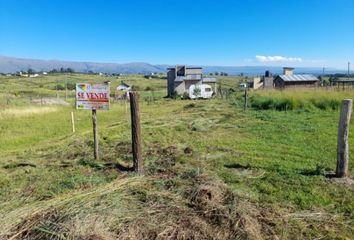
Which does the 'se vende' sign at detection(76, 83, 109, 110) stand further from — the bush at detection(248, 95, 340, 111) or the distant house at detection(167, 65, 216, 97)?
the distant house at detection(167, 65, 216, 97)

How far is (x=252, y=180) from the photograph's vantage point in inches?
218

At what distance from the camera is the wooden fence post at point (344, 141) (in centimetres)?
547

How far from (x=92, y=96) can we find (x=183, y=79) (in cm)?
3786

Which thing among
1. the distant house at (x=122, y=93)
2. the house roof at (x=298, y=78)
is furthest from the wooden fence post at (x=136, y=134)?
the house roof at (x=298, y=78)

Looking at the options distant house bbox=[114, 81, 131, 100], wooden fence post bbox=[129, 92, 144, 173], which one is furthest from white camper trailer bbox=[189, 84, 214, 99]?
wooden fence post bbox=[129, 92, 144, 173]

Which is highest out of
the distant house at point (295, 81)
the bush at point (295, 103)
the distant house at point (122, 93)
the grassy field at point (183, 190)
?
the distant house at point (295, 81)

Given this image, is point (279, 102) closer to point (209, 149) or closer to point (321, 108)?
point (321, 108)

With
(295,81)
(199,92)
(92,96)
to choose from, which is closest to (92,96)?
(92,96)

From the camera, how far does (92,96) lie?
279 inches

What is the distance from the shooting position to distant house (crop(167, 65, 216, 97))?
44500 mm

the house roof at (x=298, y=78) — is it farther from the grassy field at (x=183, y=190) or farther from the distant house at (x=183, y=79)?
the grassy field at (x=183, y=190)

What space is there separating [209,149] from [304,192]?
326 cm

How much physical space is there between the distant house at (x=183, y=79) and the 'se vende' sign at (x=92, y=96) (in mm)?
36207

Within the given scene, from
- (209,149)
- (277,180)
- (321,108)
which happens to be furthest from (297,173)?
(321,108)
